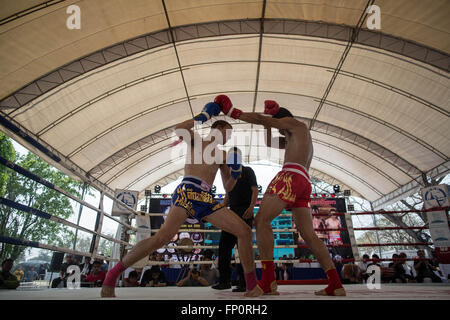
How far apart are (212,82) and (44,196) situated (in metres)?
16.2

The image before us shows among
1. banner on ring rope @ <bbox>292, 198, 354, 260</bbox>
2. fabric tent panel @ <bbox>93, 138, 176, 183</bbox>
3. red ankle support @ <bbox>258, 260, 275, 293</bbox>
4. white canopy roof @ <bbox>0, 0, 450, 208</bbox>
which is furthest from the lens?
fabric tent panel @ <bbox>93, 138, 176, 183</bbox>

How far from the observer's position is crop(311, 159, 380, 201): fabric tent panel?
17.7 m

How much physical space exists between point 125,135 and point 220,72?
5399 millimetres

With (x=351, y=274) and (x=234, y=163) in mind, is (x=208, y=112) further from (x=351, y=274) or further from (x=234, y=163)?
(x=351, y=274)

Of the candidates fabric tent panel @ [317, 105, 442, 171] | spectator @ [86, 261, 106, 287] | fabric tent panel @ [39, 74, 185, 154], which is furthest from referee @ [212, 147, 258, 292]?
fabric tent panel @ [317, 105, 442, 171]

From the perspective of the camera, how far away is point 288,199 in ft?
6.72

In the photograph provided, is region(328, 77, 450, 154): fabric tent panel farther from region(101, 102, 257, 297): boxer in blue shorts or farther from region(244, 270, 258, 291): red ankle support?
region(244, 270, 258, 291): red ankle support

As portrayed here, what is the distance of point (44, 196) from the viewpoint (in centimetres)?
1956

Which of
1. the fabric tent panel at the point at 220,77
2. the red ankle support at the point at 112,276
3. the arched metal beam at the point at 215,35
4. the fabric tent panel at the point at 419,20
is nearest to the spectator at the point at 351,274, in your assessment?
the red ankle support at the point at 112,276

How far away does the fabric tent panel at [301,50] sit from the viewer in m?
9.08

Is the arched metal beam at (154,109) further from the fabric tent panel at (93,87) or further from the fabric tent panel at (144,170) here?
the fabric tent panel at (144,170)

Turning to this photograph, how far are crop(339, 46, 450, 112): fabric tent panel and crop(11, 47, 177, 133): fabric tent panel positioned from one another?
6612mm

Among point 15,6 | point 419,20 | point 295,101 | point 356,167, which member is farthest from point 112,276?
point 356,167
